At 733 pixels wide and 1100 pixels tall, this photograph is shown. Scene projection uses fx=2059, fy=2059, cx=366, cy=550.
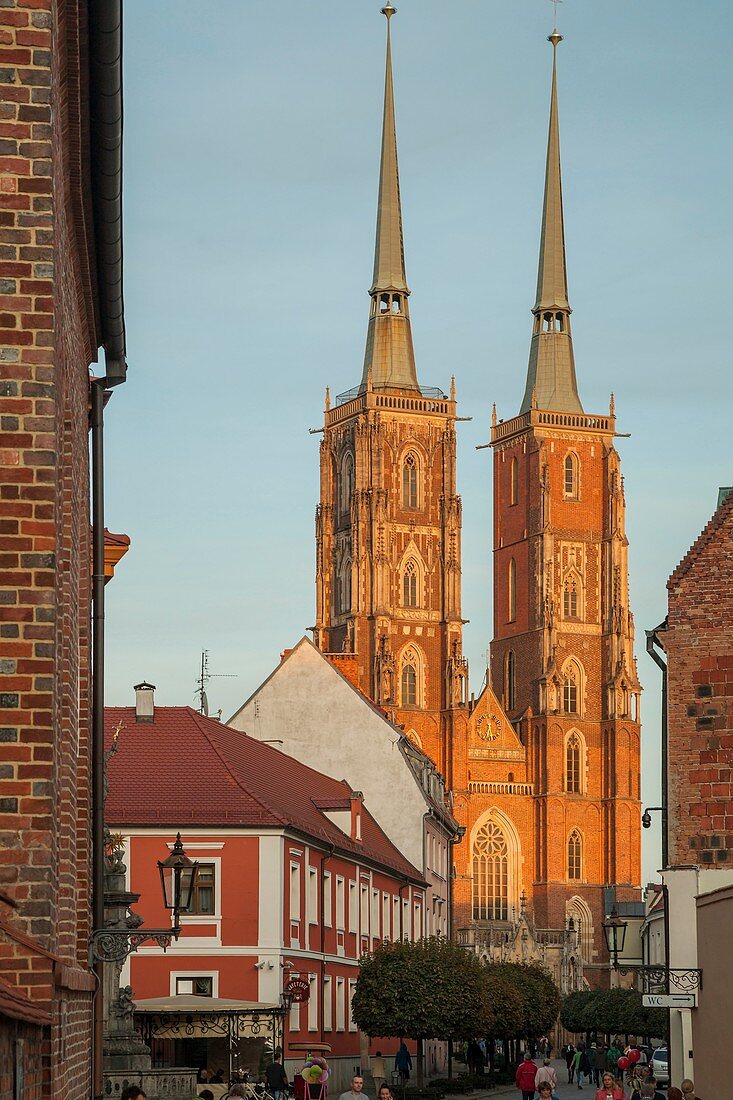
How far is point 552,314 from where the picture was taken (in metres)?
116

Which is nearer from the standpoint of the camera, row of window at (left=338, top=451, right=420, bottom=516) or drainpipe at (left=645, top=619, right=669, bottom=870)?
drainpipe at (left=645, top=619, right=669, bottom=870)

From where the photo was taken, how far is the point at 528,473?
4370 inches

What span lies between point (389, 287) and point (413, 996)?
245 feet

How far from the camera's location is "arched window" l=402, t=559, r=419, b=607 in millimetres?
103938

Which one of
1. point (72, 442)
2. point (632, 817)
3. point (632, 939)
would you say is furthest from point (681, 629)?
point (632, 817)

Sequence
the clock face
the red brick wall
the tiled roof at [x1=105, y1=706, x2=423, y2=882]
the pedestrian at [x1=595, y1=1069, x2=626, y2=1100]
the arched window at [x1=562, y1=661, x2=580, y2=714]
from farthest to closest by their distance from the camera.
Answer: the arched window at [x1=562, y1=661, x2=580, y2=714] < the clock face < the tiled roof at [x1=105, y1=706, x2=423, y2=882] < the pedestrian at [x1=595, y1=1069, x2=626, y2=1100] < the red brick wall

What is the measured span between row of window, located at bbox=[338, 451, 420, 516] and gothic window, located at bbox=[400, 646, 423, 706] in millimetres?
7913

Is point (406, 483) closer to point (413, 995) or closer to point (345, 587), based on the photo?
point (345, 587)

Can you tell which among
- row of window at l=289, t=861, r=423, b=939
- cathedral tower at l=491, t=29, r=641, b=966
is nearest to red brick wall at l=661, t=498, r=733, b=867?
row of window at l=289, t=861, r=423, b=939

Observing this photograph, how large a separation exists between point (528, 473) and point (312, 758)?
52874 mm

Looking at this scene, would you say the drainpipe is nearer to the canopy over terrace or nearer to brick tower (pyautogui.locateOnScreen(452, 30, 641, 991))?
the canopy over terrace

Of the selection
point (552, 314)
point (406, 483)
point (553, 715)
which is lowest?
point (553, 715)

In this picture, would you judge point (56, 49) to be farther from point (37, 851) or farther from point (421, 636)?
point (421, 636)

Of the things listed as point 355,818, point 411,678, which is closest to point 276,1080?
point 355,818
